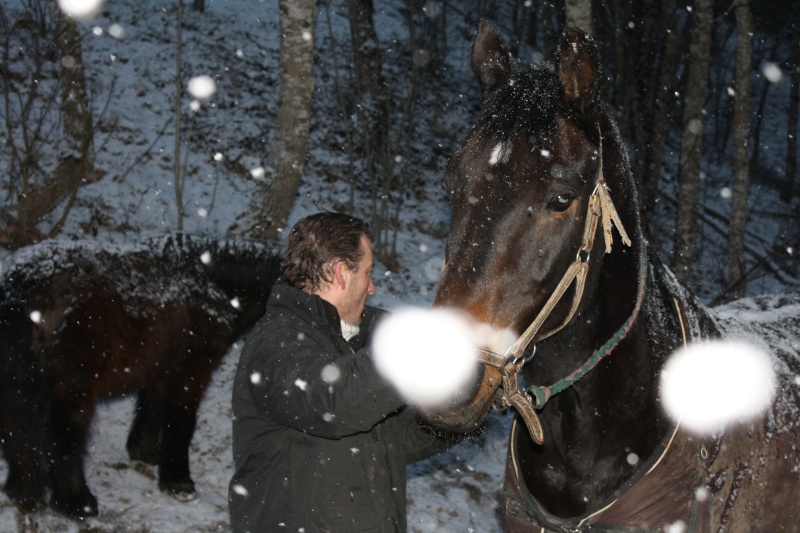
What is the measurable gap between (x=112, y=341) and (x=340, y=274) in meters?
3.10

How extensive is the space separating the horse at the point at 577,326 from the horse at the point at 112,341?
3.44 meters

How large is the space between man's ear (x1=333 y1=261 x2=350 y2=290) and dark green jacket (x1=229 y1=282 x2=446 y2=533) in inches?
3.6

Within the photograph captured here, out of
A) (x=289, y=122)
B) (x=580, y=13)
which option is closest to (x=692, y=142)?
(x=580, y=13)

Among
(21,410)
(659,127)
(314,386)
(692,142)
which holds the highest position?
(314,386)

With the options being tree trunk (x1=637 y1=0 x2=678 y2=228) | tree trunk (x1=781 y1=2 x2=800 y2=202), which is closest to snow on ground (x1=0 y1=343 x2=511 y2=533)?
tree trunk (x1=637 y1=0 x2=678 y2=228)

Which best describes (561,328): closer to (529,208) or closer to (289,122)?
(529,208)

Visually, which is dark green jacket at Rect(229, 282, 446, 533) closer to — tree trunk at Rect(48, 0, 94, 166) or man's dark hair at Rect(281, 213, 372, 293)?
man's dark hair at Rect(281, 213, 372, 293)

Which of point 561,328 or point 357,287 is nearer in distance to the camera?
point 561,328

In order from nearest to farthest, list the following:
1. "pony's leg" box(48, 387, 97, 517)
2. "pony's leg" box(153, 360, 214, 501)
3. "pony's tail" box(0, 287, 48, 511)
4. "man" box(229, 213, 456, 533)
A: "man" box(229, 213, 456, 533)
"pony's tail" box(0, 287, 48, 511)
"pony's leg" box(48, 387, 97, 517)
"pony's leg" box(153, 360, 214, 501)

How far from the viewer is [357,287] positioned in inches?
102

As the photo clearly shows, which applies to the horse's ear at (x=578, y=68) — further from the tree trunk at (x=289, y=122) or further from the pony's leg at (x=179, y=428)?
the tree trunk at (x=289, y=122)

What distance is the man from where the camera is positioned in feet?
6.97

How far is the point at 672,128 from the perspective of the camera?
21359mm

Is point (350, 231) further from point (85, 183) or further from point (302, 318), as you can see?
point (85, 183)
